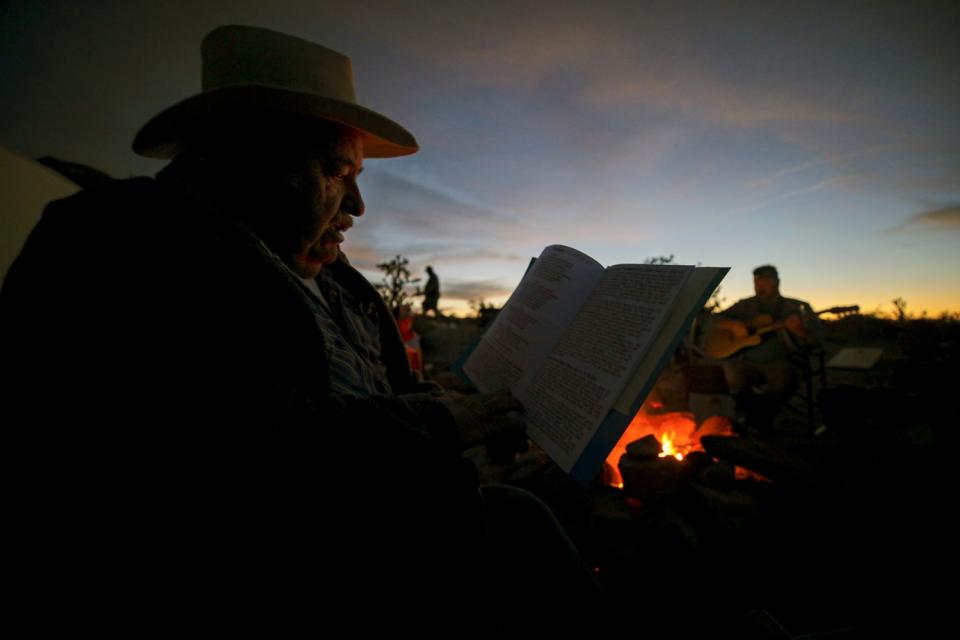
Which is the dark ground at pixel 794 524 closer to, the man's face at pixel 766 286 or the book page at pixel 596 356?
the book page at pixel 596 356

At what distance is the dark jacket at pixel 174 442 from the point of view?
770 mm

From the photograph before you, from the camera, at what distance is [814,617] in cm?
250

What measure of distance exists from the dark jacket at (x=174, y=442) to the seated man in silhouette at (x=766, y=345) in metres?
7.21

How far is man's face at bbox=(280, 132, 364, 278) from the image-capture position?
141cm

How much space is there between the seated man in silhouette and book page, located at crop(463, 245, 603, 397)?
251 inches

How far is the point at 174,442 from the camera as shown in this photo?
78 centimetres

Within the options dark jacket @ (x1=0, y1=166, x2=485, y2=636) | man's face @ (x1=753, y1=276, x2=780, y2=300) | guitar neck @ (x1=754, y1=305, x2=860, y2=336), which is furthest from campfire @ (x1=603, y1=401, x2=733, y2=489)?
dark jacket @ (x1=0, y1=166, x2=485, y2=636)

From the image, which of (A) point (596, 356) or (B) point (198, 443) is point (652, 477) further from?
(B) point (198, 443)

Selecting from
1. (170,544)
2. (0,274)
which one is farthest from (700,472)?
(0,274)

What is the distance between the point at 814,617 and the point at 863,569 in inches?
29.1

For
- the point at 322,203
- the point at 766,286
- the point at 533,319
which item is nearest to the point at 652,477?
the point at 533,319

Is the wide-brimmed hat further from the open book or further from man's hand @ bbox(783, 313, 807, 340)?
man's hand @ bbox(783, 313, 807, 340)

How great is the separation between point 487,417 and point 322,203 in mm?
1016

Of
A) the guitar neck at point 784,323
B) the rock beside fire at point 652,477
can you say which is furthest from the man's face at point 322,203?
the guitar neck at point 784,323
